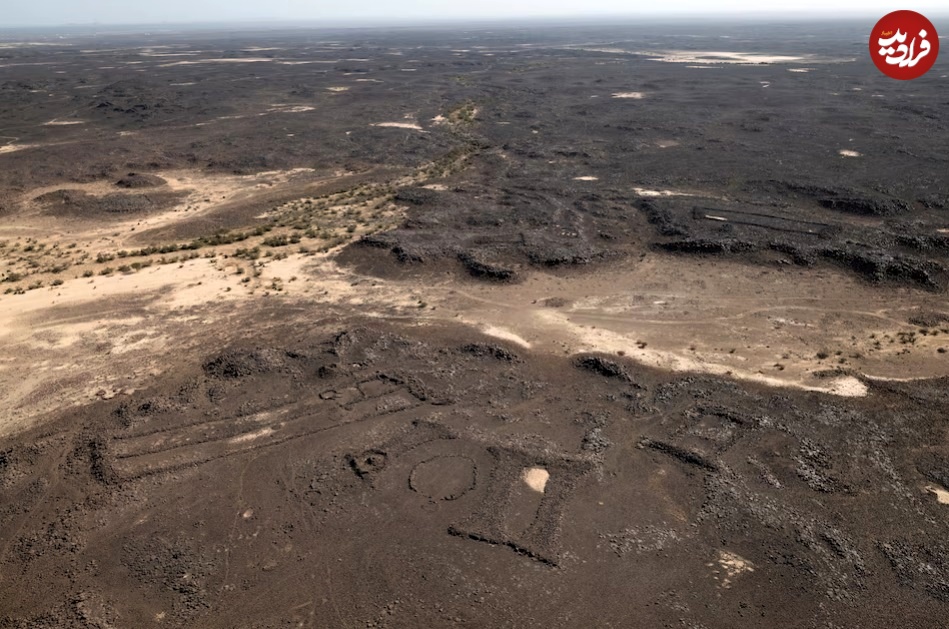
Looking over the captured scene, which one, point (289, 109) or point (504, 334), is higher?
point (289, 109)

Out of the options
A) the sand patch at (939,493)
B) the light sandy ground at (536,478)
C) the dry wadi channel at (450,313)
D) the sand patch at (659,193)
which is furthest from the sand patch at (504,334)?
the sand patch at (659,193)

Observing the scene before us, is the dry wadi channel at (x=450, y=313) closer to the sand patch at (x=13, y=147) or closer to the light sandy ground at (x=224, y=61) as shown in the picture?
the sand patch at (x=13, y=147)

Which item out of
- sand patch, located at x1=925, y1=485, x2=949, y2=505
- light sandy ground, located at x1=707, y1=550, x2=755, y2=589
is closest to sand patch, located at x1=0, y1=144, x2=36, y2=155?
light sandy ground, located at x1=707, y1=550, x2=755, y2=589

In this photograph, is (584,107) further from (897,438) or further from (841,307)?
(897,438)

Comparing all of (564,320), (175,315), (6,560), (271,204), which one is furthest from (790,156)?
(6,560)

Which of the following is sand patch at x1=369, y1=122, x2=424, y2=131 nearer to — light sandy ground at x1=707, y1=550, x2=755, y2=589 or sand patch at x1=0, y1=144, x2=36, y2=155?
sand patch at x1=0, y1=144, x2=36, y2=155

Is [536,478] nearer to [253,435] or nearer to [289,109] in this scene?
[253,435]

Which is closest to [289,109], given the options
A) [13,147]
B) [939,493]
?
[13,147]

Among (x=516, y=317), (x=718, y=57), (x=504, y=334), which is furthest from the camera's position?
(x=718, y=57)
